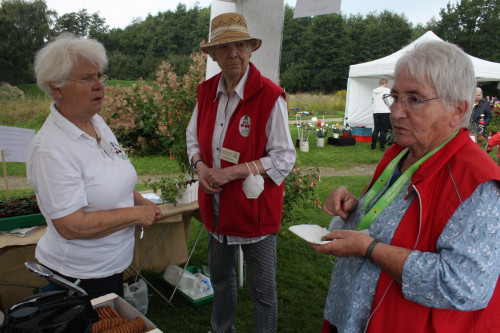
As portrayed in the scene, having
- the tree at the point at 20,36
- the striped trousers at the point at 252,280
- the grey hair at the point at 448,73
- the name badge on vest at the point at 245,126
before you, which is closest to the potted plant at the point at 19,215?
the striped trousers at the point at 252,280

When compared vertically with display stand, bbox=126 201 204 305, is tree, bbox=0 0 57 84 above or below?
above

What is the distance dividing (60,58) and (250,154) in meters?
1.03

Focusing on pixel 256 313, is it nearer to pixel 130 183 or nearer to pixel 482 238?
pixel 130 183

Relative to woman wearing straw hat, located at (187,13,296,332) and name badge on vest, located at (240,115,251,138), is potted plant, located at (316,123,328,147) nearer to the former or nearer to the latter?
woman wearing straw hat, located at (187,13,296,332)

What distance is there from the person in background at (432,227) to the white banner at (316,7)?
4.14 ft

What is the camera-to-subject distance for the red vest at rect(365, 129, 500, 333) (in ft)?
3.29

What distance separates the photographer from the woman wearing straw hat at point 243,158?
1904 millimetres

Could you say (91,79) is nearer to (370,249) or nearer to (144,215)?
(144,215)

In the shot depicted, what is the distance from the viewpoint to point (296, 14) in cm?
250

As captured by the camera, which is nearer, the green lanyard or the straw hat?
the green lanyard

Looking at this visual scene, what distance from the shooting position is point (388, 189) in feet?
4.04

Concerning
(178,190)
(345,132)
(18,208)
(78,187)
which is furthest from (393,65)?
(78,187)

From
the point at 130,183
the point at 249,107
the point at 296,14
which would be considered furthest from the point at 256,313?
the point at 296,14

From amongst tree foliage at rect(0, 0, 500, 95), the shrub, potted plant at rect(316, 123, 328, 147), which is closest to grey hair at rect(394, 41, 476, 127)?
potted plant at rect(316, 123, 328, 147)
